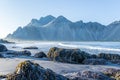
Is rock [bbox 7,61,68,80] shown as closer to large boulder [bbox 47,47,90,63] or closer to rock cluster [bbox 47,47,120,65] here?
rock cluster [bbox 47,47,120,65]

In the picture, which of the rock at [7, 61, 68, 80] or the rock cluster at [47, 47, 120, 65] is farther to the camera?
the rock cluster at [47, 47, 120, 65]

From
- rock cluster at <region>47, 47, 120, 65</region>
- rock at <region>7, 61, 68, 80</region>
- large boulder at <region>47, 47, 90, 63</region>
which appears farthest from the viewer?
large boulder at <region>47, 47, 90, 63</region>

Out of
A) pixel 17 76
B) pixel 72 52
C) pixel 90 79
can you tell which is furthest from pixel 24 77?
pixel 72 52

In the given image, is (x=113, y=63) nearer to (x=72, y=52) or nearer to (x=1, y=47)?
(x=72, y=52)

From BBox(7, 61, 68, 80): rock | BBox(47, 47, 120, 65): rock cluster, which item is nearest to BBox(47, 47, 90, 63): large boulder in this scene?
Answer: BBox(47, 47, 120, 65): rock cluster

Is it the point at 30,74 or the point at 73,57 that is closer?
the point at 30,74

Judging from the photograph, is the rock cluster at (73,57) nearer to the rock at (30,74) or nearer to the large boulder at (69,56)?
the large boulder at (69,56)

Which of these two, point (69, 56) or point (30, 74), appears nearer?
point (30, 74)

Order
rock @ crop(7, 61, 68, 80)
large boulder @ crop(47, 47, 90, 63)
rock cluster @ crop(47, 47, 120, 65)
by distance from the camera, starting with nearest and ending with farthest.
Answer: rock @ crop(7, 61, 68, 80)
rock cluster @ crop(47, 47, 120, 65)
large boulder @ crop(47, 47, 90, 63)

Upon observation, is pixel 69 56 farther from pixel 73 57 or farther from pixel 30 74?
pixel 30 74

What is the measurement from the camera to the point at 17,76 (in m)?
8.02

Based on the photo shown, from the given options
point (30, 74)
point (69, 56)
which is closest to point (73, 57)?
point (69, 56)

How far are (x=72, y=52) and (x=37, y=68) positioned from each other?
10.4 m

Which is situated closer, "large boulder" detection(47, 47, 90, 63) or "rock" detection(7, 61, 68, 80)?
"rock" detection(7, 61, 68, 80)
